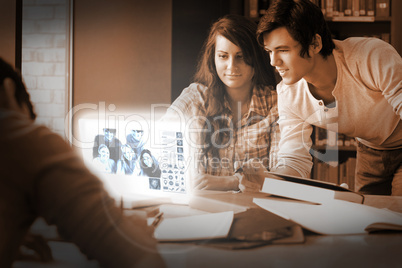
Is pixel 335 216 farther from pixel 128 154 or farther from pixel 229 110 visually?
pixel 128 154

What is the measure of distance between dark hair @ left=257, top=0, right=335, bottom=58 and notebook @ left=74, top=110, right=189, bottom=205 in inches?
27.3

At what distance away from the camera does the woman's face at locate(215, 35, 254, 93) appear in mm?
1641

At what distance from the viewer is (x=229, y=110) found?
167cm

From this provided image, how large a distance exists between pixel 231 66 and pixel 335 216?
84 cm

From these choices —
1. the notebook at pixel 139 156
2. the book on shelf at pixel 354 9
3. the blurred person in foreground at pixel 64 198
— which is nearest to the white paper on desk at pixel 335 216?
the notebook at pixel 139 156

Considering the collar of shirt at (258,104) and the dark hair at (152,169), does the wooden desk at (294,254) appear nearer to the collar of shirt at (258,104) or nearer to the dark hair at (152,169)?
the dark hair at (152,169)

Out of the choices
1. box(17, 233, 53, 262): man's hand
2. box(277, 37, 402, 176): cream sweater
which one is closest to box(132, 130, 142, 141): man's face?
box(17, 233, 53, 262): man's hand

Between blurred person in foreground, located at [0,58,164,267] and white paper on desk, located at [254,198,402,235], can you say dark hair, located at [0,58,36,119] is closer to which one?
blurred person in foreground, located at [0,58,164,267]

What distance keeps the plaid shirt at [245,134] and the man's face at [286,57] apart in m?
0.12

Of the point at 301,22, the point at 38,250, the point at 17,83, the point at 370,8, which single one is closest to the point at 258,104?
the point at 301,22

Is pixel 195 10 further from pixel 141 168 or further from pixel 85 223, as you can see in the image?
pixel 85 223

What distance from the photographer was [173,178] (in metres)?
1.48

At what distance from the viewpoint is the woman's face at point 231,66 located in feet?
5.38

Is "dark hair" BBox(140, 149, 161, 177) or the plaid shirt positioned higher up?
the plaid shirt
